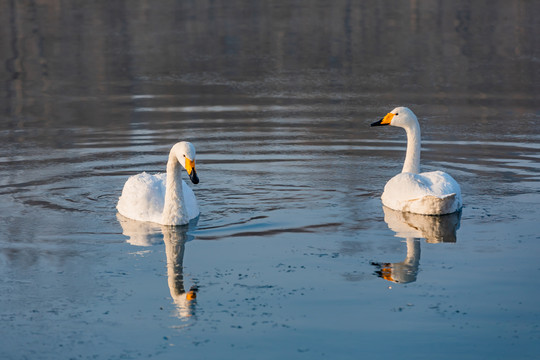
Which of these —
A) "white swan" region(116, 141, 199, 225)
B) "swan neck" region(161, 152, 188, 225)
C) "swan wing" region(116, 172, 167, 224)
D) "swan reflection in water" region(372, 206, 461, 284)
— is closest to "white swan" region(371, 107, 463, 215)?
"swan reflection in water" region(372, 206, 461, 284)

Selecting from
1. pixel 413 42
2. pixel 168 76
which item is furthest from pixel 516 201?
pixel 413 42

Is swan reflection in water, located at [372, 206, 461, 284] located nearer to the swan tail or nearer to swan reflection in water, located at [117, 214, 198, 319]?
the swan tail

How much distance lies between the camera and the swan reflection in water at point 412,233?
9.67 m

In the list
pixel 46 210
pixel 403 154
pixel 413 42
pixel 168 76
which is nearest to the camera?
pixel 46 210

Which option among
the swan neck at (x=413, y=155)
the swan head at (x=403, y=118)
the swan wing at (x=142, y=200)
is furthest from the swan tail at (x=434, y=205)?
the swan wing at (x=142, y=200)

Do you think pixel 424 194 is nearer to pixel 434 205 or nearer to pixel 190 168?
pixel 434 205

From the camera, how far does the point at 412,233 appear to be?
1123 centimetres

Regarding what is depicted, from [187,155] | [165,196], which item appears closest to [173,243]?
[165,196]

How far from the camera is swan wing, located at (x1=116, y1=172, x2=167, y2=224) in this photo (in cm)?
1173

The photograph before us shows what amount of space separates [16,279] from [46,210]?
8.47 feet

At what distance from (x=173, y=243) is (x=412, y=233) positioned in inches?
115

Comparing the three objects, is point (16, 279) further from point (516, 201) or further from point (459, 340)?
point (516, 201)

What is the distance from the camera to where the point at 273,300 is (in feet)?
29.2

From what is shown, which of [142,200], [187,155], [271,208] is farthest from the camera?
[271,208]
